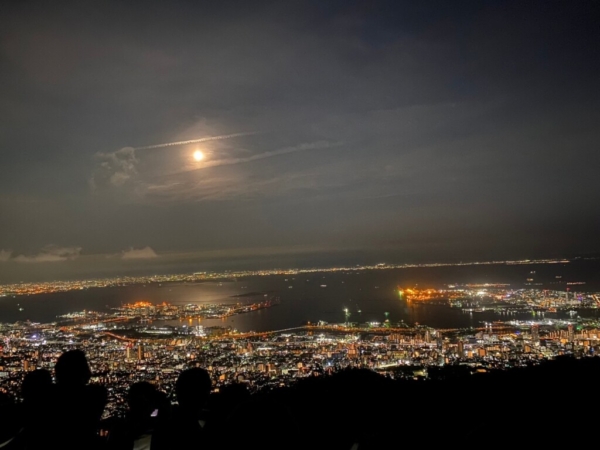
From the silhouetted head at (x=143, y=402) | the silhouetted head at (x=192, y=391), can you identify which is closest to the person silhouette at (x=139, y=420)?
the silhouetted head at (x=143, y=402)

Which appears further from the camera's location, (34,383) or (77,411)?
(34,383)

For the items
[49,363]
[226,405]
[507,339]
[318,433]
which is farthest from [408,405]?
[507,339]

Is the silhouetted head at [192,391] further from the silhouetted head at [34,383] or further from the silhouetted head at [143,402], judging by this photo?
the silhouetted head at [34,383]

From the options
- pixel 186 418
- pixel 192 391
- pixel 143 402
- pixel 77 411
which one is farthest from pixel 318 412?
pixel 186 418

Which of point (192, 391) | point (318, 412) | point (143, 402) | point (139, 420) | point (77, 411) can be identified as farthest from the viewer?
point (318, 412)

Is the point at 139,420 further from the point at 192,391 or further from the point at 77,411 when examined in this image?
the point at 192,391

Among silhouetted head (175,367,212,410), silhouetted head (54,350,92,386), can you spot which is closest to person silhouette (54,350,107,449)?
silhouetted head (54,350,92,386)

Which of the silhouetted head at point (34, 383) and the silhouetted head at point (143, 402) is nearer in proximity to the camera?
the silhouetted head at point (143, 402)

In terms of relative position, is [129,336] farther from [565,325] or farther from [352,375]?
[565,325]
